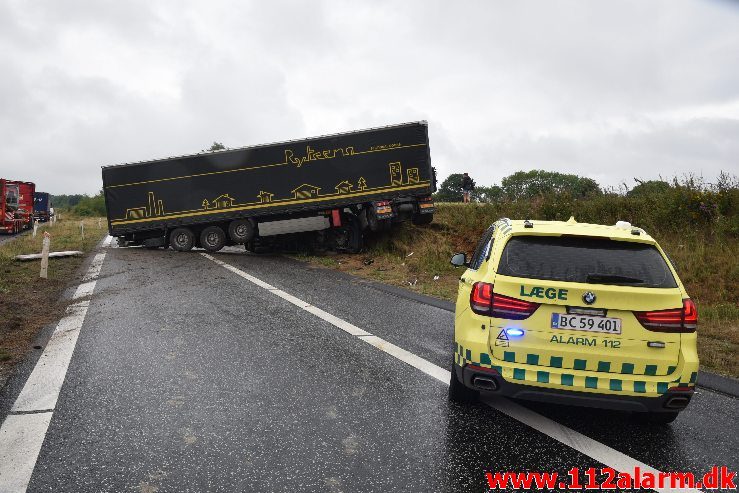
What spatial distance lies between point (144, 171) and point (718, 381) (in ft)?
62.3

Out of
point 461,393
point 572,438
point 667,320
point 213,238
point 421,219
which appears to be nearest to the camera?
point 667,320

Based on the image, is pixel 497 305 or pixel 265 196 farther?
pixel 265 196

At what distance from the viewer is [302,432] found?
12.6ft

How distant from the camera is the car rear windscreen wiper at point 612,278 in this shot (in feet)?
12.3

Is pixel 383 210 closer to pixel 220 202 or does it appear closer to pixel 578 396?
pixel 220 202

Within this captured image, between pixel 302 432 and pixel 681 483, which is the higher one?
pixel 302 432

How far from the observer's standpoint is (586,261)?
3.86m

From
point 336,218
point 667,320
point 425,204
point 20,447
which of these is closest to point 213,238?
point 336,218

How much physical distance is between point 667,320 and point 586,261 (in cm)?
64

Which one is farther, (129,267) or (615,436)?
(129,267)

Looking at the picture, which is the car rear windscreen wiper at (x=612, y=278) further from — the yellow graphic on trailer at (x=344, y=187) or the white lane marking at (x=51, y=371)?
the yellow graphic on trailer at (x=344, y=187)

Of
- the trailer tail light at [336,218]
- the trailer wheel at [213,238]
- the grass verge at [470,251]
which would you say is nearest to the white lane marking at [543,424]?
the grass verge at [470,251]

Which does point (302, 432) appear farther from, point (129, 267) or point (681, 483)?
point (129, 267)

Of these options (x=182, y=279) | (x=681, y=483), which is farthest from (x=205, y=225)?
(x=681, y=483)
